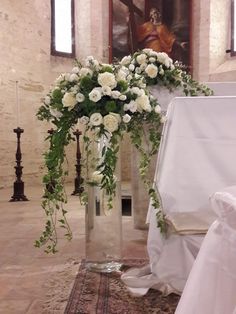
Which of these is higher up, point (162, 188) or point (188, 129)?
point (188, 129)

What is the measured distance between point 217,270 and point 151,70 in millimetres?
2505

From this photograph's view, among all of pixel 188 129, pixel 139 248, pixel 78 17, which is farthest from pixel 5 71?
pixel 188 129

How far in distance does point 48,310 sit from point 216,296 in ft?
4.95

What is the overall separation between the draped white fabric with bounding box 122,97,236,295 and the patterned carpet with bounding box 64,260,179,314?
2.7 inches

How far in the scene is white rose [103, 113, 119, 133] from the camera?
2369 millimetres

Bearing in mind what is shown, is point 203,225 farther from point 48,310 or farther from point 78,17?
point 78,17

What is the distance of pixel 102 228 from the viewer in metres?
2.93

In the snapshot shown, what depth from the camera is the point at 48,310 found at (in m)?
2.24

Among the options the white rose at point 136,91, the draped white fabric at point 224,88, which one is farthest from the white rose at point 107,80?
the draped white fabric at point 224,88

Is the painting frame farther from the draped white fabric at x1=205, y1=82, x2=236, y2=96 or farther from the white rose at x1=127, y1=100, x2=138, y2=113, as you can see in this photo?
the white rose at x1=127, y1=100, x2=138, y2=113

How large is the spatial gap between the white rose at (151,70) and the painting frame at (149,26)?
6.73m

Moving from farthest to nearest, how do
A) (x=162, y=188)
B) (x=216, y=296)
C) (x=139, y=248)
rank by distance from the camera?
(x=139, y=248)
(x=162, y=188)
(x=216, y=296)

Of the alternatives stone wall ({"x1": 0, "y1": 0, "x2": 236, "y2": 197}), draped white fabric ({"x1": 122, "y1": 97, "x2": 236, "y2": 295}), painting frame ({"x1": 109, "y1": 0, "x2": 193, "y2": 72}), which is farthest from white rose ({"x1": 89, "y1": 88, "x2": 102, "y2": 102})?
painting frame ({"x1": 109, "y1": 0, "x2": 193, "y2": 72})

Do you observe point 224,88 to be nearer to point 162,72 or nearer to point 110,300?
point 162,72
